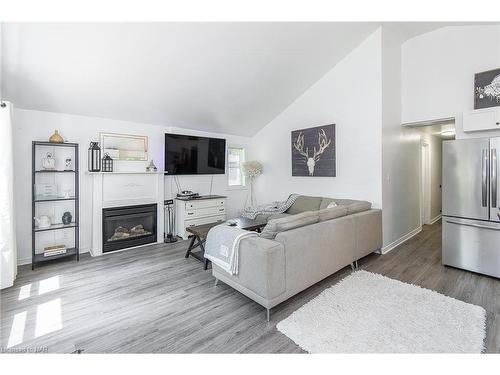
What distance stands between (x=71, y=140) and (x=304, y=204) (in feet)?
13.4

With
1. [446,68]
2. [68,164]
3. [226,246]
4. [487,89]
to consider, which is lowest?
[226,246]

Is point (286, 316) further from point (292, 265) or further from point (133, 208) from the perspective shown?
point (133, 208)

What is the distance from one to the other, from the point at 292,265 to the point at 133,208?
2.98m

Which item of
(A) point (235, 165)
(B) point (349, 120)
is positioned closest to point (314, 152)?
(B) point (349, 120)

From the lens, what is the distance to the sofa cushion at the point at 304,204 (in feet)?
14.7

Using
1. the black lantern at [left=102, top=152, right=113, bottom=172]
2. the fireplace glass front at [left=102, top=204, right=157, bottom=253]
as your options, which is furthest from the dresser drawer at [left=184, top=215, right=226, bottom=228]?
the black lantern at [left=102, top=152, right=113, bottom=172]

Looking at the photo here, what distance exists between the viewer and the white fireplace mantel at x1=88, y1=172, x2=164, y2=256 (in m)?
3.67

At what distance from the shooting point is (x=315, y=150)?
466 cm

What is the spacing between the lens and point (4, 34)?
2.28 metres

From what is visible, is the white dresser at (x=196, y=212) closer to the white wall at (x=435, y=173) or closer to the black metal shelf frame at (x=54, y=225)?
the black metal shelf frame at (x=54, y=225)

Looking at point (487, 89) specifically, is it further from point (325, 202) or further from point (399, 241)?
point (325, 202)

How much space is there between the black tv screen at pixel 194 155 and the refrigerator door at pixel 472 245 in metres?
4.14

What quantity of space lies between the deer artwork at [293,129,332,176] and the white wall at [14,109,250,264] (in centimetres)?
223

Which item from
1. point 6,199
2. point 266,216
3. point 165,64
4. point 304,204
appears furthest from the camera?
point 304,204
